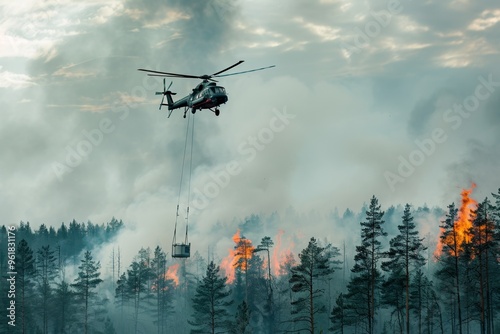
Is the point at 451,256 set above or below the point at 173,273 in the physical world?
below

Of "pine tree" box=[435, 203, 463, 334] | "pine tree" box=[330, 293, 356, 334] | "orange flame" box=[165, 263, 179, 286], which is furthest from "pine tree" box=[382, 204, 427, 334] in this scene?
"orange flame" box=[165, 263, 179, 286]

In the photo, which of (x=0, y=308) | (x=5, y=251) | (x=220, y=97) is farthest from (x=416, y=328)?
(x=5, y=251)

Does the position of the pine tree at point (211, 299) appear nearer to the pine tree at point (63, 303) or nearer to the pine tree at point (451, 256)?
the pine tree at point (63, 303)

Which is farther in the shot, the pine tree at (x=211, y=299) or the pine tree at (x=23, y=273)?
the pine tree at (x=23, y=273)

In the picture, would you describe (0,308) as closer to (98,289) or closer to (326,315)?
(326,315)

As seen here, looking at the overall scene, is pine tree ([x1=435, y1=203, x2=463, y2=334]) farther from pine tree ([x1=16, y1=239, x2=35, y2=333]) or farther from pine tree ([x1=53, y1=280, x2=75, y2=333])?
pine tree ([x1=53, y1=280, x2=75, y2=333])

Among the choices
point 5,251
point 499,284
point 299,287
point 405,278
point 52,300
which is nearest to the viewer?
point 299,287

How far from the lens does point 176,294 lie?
175375 mm

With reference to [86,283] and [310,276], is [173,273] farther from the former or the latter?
[310,276]

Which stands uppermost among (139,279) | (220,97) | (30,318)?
(220,97)

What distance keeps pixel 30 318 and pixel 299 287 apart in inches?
1985

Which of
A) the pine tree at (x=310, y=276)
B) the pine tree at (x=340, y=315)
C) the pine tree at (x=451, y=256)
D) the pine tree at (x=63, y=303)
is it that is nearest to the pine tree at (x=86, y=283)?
the pine tree at (x=63, y=303)

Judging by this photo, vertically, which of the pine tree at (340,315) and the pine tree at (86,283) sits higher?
the pine tree at (86,283)

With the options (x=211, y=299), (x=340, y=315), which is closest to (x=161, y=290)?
(x=211, y=299)
